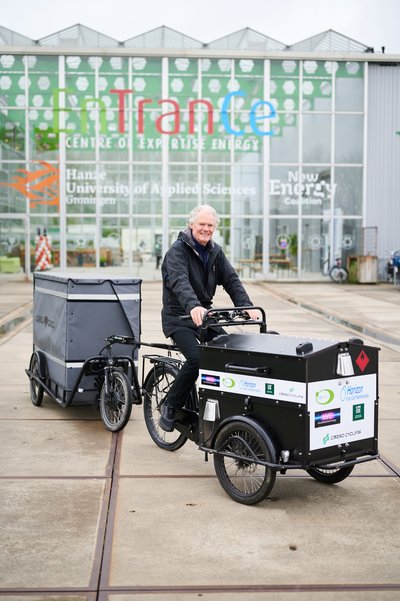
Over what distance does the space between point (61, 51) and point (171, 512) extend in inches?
1117

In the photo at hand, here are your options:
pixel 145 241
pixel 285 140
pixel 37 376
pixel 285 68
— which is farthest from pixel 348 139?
pixel 37 376

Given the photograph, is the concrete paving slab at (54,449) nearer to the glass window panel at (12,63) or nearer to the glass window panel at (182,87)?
the glass window panel at (182,87)

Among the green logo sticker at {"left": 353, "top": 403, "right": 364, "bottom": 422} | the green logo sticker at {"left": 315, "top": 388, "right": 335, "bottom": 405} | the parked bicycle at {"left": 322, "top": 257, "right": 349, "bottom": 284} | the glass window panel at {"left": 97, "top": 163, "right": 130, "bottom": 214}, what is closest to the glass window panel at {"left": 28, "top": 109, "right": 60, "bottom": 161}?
the glass window panel at {"left": 97, "top": 163, "right": 130, "bottom": 214}

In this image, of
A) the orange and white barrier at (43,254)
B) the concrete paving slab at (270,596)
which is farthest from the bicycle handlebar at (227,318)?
the orange and white barrier at (43,254)

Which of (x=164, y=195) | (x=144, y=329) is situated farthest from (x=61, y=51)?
(x=144, y=329)

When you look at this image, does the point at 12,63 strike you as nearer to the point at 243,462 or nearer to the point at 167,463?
the point at 167,463

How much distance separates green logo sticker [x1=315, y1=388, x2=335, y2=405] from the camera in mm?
4965

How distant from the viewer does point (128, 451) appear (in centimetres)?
650

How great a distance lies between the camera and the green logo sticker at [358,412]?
5223 millimetres

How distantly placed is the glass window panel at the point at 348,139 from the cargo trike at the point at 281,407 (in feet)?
89.0

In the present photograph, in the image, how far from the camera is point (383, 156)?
104 feet

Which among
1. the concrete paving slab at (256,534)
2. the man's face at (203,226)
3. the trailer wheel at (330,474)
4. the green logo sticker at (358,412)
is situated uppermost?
the man's face at (203,226)

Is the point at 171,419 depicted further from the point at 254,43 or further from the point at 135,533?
the point at 254,43

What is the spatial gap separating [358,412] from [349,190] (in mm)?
27306
